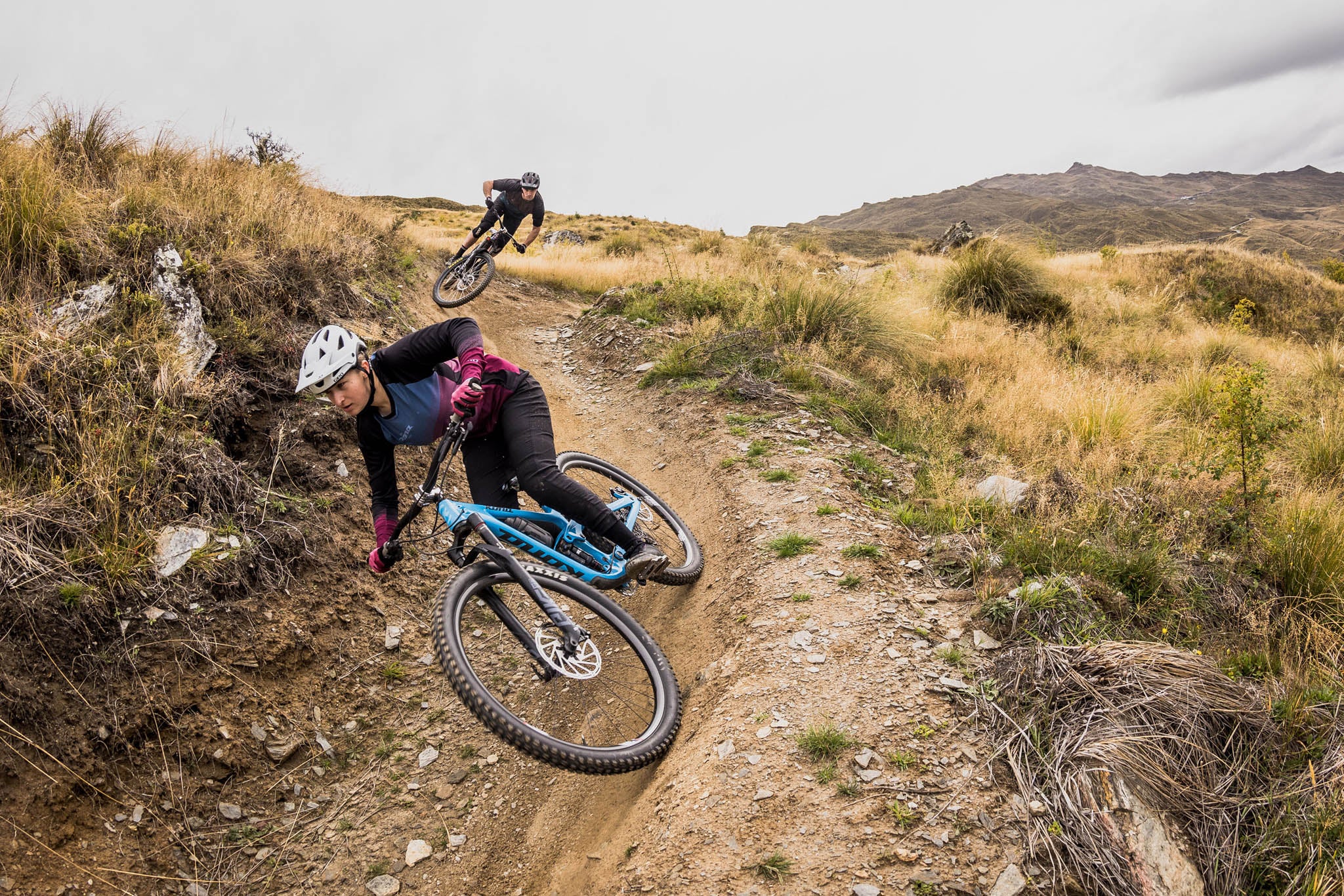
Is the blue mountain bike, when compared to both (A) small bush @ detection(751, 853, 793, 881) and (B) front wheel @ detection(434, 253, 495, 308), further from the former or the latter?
(B) front wheel @ detection(434, 253, 495, 308)

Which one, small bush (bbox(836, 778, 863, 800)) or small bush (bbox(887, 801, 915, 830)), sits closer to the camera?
small bush (bbox(887, 801, 915, 830))

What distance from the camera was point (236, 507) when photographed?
4871mm

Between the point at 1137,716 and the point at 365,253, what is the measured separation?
34.1 feet

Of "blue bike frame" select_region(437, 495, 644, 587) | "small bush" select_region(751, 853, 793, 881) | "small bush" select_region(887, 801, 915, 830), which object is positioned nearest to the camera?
"small bush" select_region(751, 853, 793, 881)

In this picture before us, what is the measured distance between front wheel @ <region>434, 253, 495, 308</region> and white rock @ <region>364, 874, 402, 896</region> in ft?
32.6

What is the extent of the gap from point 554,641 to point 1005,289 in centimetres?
1269

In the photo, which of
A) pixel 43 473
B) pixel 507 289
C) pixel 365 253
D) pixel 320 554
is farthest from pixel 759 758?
pixel 507 289

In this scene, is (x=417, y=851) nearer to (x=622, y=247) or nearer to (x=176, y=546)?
(x=176, y=546)

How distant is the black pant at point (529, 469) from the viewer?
451cm

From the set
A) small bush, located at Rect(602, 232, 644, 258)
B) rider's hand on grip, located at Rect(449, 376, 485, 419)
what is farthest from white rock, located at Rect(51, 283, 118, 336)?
small bush, located at Rect(602, 232, 644, 258)

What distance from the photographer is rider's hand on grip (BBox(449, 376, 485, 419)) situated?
377 centimetres

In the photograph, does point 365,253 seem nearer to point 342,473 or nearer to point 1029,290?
point 342,473

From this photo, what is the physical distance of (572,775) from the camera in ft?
13.9

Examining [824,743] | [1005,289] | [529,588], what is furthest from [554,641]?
[1005,289]
